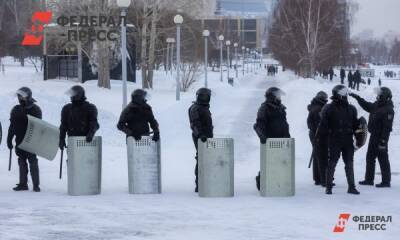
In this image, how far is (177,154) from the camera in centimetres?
1767

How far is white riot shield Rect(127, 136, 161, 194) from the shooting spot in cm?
1101

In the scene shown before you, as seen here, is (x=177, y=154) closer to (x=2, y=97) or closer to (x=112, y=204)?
(x=2, y=97)

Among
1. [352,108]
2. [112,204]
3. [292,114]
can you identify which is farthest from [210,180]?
A: [292,114]

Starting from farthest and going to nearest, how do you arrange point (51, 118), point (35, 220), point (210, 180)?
point (51, 118) → point (210, 180) → point (35, 220)

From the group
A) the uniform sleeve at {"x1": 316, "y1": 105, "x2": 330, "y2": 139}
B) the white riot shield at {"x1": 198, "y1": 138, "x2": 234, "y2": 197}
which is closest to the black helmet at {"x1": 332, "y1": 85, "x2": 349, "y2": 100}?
the uniform sleeve at {"x1": 316, "y1": 105, "x2": 330, "y2": 139}

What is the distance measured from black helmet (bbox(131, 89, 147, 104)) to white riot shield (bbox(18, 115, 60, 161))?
139 centimetres

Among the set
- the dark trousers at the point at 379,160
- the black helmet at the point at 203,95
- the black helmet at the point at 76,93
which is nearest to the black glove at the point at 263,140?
the black helmet at the point at 203,95

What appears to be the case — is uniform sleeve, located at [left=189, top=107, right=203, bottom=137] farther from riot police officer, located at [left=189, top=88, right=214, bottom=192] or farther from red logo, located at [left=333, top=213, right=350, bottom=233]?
red logo, located at [left=333, top=213, right=350, bottom=233]

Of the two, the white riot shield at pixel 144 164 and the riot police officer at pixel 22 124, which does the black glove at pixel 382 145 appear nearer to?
the white riot shield at pixel 144 164

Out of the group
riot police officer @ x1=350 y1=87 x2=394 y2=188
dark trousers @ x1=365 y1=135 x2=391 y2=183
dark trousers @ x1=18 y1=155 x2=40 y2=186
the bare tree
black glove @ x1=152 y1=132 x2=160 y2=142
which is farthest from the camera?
the bare tree

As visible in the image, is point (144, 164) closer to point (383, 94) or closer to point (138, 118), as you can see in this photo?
point (138, 118)

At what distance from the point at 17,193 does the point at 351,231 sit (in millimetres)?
5030

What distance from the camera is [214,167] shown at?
35.5 ft

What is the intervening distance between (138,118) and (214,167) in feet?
4.35
